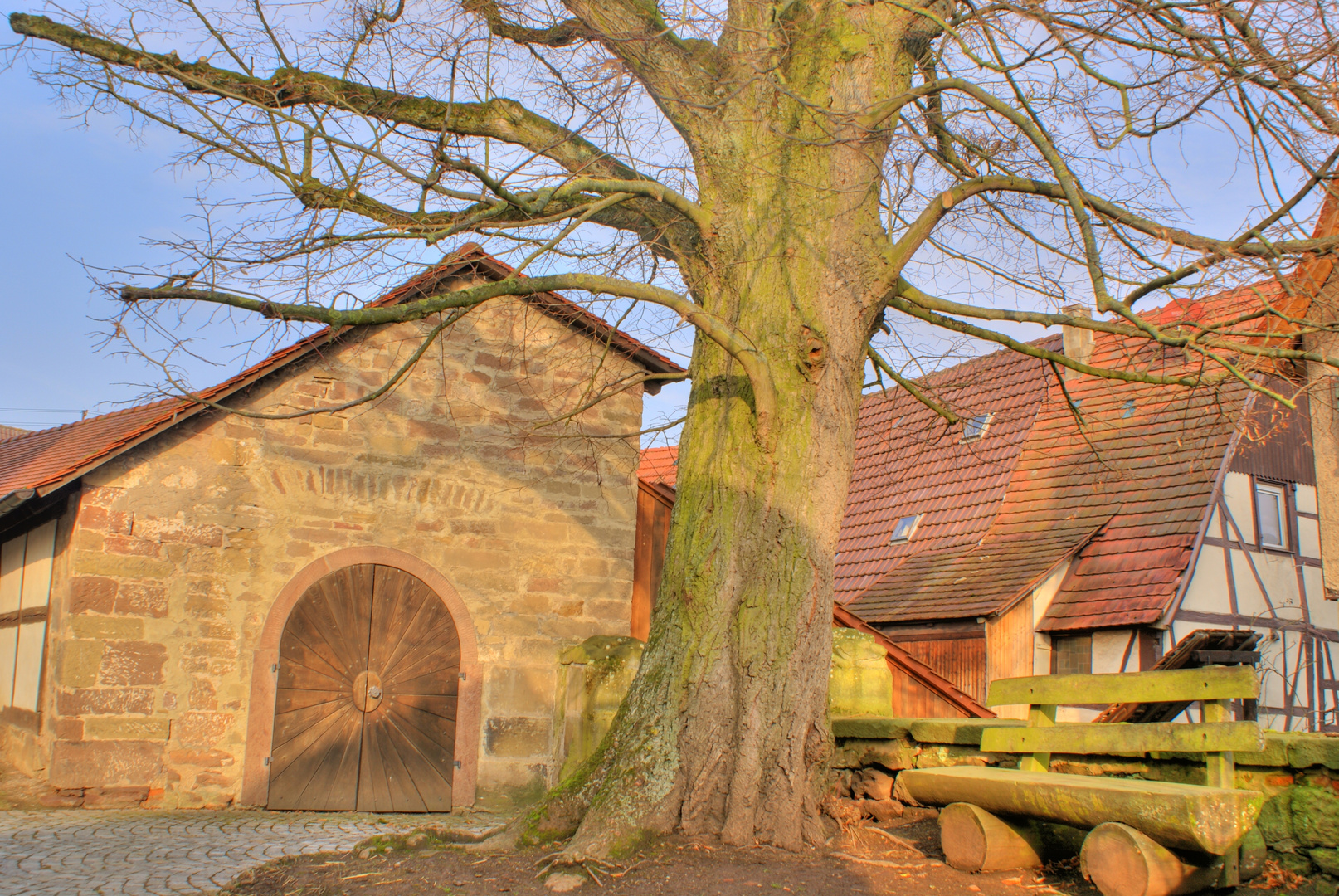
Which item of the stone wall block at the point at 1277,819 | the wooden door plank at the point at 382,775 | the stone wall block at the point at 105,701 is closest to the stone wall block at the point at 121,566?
the stone wall block at the point at 105,701

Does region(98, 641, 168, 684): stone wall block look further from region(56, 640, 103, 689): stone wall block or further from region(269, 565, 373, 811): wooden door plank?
region(269, 565, 373, 811): wooden door plank

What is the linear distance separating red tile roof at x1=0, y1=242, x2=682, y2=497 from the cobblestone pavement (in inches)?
82.1

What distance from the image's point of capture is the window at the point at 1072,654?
12516 mm

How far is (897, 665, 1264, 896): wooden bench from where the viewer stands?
10.6 feet

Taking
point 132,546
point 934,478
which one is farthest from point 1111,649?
point 132,546

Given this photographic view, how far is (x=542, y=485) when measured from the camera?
877 centimetres

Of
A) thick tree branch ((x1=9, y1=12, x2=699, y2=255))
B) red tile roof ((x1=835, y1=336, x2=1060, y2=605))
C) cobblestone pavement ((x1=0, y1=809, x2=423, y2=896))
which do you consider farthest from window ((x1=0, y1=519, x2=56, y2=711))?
red tile roof ((x1=835, y1=336, x2=1060, y2=605))

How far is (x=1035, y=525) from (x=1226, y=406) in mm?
2699

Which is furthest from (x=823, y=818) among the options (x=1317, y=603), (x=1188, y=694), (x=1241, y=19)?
(x=1317, y=603)

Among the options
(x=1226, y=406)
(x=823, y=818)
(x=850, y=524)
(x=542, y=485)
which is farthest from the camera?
(x=850, y=524)

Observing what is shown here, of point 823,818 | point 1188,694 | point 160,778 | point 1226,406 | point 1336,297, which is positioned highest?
point 1226,406

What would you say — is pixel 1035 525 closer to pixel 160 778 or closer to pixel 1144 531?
pixel 1144 531

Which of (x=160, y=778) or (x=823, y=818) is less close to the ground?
(x=823, y=818)

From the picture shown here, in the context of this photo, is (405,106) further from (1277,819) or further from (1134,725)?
(1277,819)
